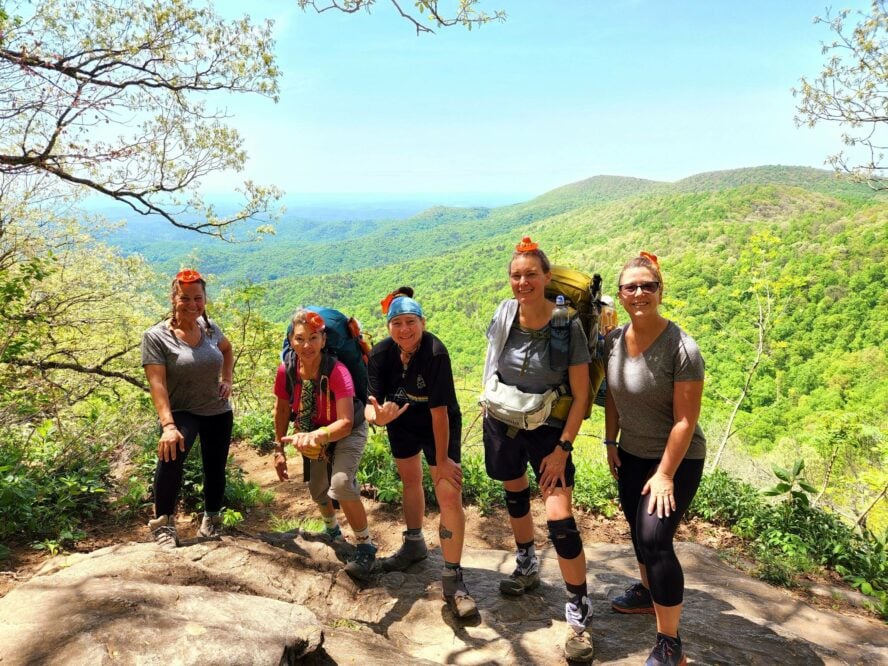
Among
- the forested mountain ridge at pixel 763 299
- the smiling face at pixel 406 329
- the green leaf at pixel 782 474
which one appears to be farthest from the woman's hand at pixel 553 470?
the forested mountain ridge at pixel 763 299

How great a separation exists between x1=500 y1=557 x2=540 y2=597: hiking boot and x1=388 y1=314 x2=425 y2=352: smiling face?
1.82 m

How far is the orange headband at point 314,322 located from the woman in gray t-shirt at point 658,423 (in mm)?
1841

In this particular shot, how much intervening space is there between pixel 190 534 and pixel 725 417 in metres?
36.3

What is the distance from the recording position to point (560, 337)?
9.18 feet

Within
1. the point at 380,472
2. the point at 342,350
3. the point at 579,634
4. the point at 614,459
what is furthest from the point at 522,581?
the point at 380,472

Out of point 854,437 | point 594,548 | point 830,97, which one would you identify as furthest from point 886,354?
point 594,548

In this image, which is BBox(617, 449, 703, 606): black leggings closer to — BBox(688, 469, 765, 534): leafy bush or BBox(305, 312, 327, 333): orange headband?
BBox(305, 312, 327, 333): orange headband

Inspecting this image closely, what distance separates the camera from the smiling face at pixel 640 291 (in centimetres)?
252

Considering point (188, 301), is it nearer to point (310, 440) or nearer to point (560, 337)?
point (310, 440)

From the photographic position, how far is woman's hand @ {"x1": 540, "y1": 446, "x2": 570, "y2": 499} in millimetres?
2820

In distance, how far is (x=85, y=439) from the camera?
5.15 metres

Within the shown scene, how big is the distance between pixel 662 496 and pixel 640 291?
3.53ft

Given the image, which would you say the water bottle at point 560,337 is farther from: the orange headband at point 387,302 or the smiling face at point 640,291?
the orange headband at point 387,302

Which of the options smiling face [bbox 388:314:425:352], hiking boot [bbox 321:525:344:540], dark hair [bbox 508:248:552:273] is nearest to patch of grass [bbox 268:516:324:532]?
hiking boot [bbox 321:525:344:540]
